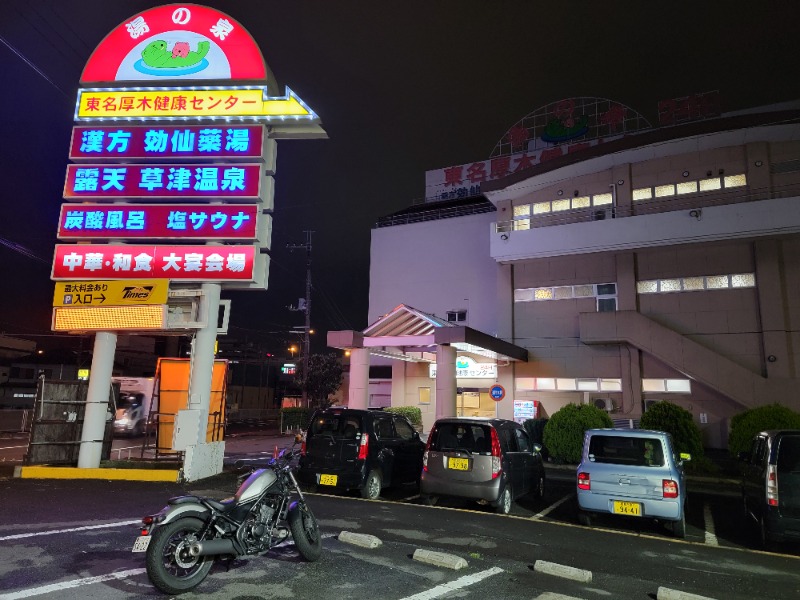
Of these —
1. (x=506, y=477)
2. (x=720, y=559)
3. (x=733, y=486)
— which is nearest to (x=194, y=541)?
(x=506, y=477)

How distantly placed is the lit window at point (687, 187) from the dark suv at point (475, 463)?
1697 cm

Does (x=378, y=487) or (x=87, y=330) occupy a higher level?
(x=87, y=330)

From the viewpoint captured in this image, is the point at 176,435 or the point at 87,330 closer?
the point at 176,435

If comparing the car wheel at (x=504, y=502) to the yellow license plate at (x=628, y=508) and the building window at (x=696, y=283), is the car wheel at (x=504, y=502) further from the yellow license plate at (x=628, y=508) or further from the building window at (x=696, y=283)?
the building window at (x=696, y=283)

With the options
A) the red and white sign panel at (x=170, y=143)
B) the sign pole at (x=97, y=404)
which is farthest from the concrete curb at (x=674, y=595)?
the red and white sign panel at (x=170, y=143)

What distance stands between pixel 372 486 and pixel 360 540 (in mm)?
3304

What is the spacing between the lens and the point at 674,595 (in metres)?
4.80

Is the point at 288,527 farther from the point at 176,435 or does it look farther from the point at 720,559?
the point at 176,435

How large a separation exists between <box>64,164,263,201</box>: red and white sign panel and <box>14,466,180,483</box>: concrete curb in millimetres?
6035

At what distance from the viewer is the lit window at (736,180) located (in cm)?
2059

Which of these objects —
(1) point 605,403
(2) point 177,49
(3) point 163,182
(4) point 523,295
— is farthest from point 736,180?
(3) point 163,182

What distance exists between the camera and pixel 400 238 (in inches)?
1148

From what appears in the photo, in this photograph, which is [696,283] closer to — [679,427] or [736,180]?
[736,180]

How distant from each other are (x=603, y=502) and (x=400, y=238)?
22457 mm
